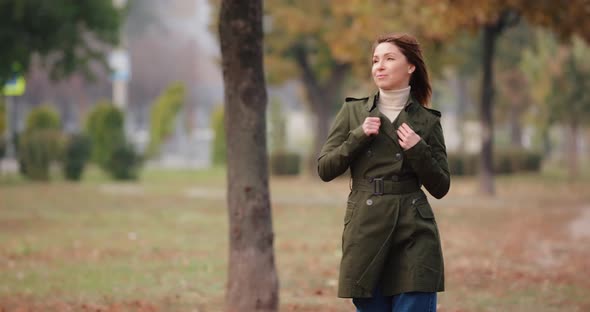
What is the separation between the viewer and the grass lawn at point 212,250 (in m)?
9.62

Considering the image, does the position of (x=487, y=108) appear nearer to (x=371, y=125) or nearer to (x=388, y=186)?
(x=388, y=186)

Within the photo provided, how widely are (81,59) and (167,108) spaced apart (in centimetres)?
1580

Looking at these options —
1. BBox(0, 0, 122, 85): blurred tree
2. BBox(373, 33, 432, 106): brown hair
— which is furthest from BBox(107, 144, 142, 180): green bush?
BBox(373, 33, 432, 106): brown hair

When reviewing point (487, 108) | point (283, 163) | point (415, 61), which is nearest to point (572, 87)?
point (283, 163)

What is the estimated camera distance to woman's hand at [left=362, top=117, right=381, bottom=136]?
5000mm

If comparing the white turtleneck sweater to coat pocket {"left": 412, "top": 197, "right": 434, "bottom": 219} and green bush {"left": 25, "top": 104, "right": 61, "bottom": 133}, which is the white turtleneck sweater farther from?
green bush {"left": 25, "top": 104, "right": 61, "bottom": 133}

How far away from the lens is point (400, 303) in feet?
16.9

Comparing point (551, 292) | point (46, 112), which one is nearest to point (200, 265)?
point (551, 292)

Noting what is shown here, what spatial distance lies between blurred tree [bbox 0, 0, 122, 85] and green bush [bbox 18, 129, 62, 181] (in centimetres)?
293

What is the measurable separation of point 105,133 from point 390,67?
29.1 m

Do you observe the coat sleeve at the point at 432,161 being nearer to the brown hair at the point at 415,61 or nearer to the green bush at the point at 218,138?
the brown hair at the point at 415,61

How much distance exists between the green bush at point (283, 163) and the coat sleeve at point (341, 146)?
35128 mm

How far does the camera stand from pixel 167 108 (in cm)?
4478

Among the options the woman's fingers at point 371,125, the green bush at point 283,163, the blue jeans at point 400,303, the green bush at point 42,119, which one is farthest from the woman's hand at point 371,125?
the green bush at point 283,163
